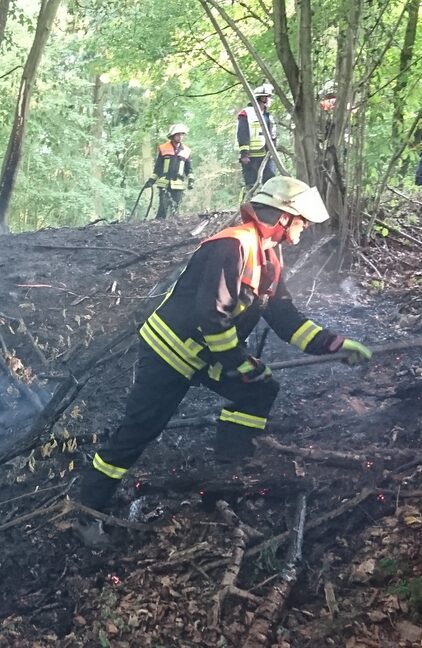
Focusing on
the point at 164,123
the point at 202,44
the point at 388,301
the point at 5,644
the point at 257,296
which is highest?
the point at 202,44

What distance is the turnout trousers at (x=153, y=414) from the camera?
3980 millimetres

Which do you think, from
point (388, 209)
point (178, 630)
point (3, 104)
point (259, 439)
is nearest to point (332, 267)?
point (388, 209)

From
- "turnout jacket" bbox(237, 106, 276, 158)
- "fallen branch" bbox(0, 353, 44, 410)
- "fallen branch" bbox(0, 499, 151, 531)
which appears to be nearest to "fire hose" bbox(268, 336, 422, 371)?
"fallen branch" bbox(0, 499, 151, 531)

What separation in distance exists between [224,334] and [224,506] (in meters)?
1.02

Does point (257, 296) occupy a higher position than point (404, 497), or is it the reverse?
point (257, 296)

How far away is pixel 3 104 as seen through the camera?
12773 millimetres

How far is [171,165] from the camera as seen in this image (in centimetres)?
1223

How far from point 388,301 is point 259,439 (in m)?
2.72

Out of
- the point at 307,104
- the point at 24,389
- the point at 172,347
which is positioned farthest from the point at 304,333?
the point at 307,104

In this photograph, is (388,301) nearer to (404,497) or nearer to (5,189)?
(404,497)

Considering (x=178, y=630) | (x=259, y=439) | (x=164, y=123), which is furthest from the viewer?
(x=164, y=123)

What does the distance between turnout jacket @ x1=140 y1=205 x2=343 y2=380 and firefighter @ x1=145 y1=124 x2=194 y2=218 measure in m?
8.23

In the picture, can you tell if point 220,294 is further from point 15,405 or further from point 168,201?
point 168,201

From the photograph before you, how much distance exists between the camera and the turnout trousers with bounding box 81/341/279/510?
3.98 meters
